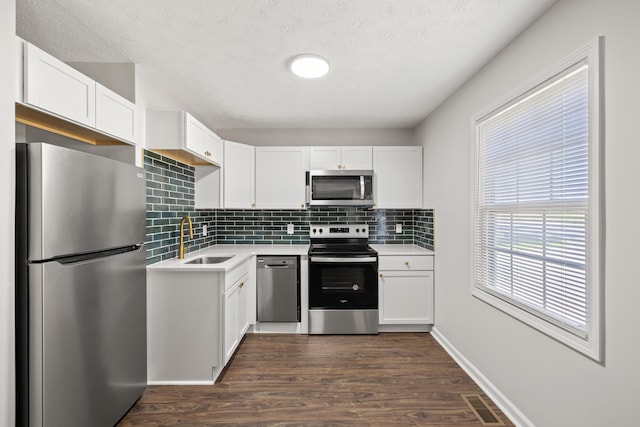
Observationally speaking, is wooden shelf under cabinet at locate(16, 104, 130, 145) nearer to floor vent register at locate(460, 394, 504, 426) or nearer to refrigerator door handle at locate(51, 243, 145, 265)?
refrigerator door handle at locate(51, 243, 145, 265)

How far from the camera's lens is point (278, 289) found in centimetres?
318

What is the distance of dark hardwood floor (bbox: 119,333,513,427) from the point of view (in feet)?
6.13

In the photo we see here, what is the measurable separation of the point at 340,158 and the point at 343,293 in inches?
61.4

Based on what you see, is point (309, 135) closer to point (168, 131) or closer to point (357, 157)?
point (357, 157)

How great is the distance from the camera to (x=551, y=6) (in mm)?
1500

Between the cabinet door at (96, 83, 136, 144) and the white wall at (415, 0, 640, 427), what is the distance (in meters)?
2.50

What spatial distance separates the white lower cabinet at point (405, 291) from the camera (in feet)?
10.4

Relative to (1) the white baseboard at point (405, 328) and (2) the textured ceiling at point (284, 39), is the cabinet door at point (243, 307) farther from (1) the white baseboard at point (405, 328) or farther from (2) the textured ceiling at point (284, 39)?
(2) the textured ceiling at point (284, 39)

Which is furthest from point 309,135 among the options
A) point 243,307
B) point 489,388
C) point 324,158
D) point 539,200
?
point 489,388

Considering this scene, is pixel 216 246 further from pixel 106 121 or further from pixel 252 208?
pixel 106 121

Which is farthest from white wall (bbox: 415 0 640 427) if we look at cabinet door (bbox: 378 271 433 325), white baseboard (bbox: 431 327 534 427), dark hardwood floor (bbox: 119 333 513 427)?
cabinet door (bbox: 378 271 433 325)

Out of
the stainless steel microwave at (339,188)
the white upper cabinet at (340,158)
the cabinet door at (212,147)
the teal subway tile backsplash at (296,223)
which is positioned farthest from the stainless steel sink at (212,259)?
the white upper cabinet at (340,158)

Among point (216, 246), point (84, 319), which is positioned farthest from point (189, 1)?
point (216, 246)

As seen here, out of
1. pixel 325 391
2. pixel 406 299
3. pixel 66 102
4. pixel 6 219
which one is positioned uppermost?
pixel 66 102
